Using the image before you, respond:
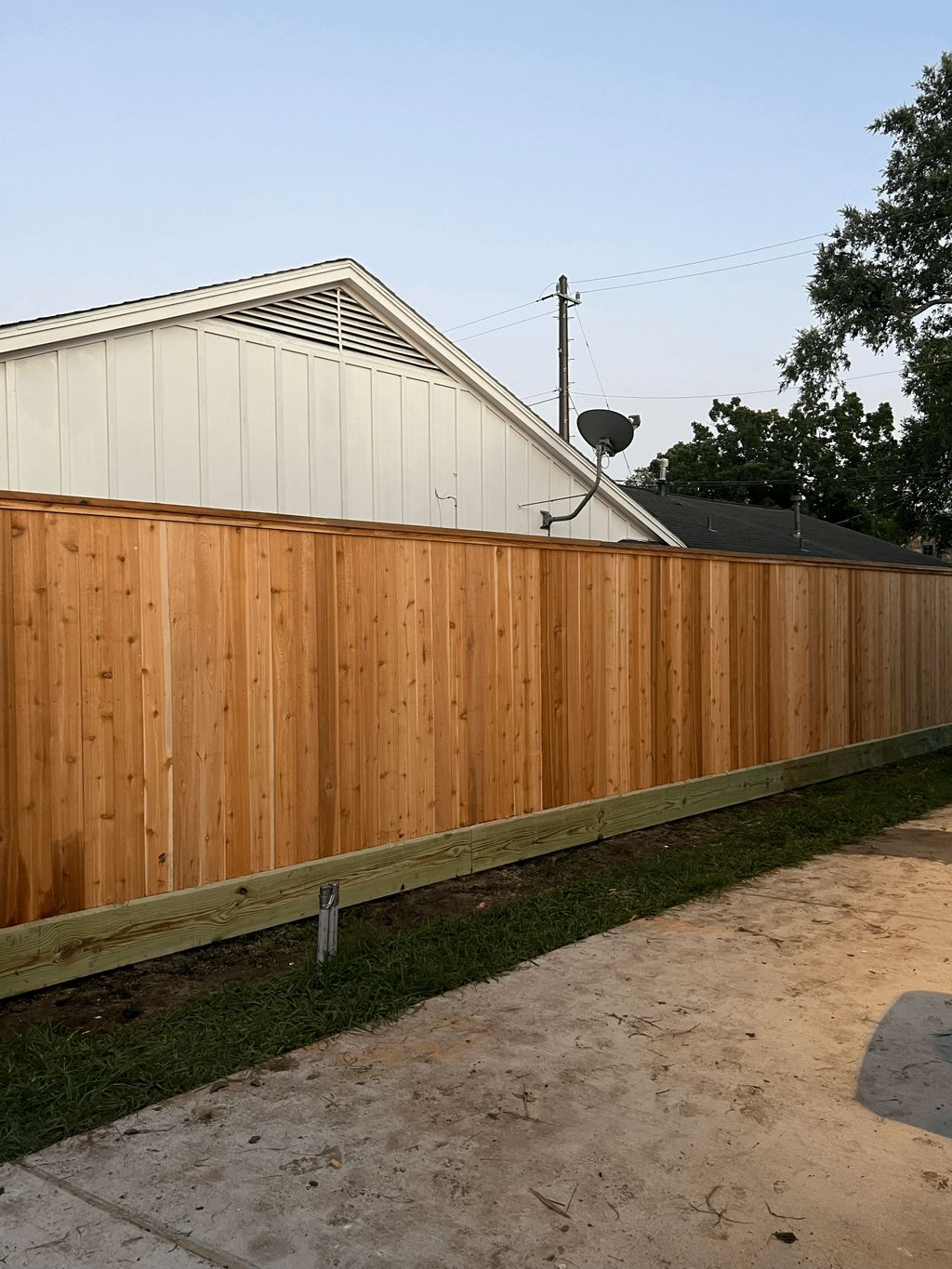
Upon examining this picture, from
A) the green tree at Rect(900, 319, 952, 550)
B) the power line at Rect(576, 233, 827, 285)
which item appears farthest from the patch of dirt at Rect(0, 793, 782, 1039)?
the power line at Rect(576, 233, 827, 285)

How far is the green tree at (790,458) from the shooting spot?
4634 cm

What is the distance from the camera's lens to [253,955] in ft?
15.6

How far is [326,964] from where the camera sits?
4.34 meters

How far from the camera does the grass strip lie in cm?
324

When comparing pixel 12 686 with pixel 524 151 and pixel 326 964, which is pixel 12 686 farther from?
pixel 524 151

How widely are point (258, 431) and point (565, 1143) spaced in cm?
622

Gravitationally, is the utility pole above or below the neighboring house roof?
above

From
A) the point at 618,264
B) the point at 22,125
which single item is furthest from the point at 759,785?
the point at 618,264

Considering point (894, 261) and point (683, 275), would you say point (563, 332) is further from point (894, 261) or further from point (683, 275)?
point (683, 275)

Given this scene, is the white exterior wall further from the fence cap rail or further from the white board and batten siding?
the fence cap rail

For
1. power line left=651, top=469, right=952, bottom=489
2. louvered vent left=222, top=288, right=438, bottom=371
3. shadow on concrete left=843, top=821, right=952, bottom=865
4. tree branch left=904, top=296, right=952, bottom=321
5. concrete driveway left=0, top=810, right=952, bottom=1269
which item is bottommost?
shadow on concrete left=843, top=821, right=952, bottom=865

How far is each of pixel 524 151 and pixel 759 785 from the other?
42.1 feet

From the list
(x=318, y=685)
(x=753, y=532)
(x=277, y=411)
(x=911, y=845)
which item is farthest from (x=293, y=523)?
(x=753, y=532)

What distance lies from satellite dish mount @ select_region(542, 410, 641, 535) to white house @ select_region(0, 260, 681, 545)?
0.24 m
